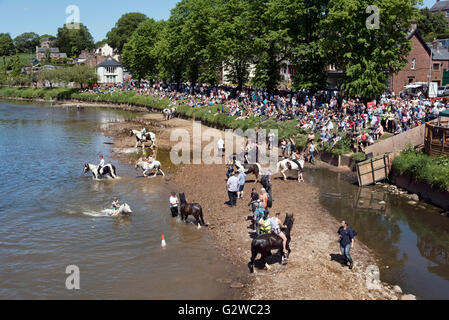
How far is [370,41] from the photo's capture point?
105 ft

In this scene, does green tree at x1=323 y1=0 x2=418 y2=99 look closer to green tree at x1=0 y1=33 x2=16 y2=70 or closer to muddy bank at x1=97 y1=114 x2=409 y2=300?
muddy bank at x1=97 y1=114 x2=409 y2=300

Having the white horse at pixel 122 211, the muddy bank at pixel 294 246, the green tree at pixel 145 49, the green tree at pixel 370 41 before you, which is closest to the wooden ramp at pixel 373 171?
the muddy bank at pixel 294 246

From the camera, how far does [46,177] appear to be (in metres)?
26.8

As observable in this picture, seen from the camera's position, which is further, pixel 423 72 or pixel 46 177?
pixel 423 72

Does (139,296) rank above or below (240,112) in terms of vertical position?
below

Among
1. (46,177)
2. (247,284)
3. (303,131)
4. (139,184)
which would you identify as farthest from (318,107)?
(247,284)

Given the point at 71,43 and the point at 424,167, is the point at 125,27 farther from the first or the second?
the point at 424,167

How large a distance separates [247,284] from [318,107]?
1048 inches

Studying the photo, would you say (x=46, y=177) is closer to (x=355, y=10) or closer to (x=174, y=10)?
(x=355, y=10)

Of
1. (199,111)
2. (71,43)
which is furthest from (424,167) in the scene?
(71,43)

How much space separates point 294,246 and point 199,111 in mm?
35805

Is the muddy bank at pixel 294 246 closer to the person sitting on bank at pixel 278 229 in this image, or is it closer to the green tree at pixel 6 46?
the person sitting on bank at pixel 278 229

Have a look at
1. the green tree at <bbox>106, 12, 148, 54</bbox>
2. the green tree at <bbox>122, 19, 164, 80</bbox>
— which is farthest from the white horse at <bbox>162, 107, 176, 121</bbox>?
the green tree at <bbox>106, 12, 148, 54</bbox>

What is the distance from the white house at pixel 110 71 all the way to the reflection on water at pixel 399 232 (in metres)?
94.2
